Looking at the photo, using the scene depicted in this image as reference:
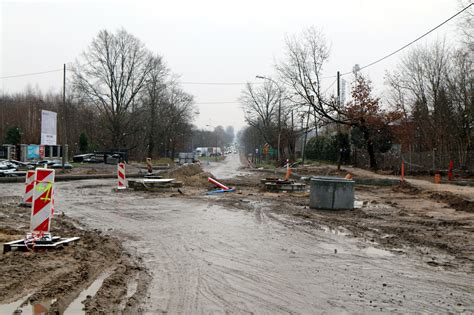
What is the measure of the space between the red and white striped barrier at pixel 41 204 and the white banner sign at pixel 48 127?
3340cm

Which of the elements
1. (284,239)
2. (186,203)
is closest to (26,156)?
(186,203)

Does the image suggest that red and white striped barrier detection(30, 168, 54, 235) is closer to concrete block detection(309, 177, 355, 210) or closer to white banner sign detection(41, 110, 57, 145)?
concrete block detection(309, 177, 355, 210)

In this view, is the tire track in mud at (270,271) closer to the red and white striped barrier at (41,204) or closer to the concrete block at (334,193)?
the red and white striped barrier at (41,204)

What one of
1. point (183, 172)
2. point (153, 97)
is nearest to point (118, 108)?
point (153, 97)

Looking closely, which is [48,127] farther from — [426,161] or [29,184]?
[426,161]

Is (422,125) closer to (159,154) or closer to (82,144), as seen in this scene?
(82,144)

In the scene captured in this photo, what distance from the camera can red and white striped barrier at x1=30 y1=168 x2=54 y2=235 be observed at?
8.24 meters

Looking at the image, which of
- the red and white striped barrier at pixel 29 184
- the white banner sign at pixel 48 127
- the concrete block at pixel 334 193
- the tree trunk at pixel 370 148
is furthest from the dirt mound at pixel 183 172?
the concrete block at pixel 334 193

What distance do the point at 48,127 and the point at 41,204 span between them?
3473 cm

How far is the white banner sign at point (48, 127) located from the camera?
39.3 metres

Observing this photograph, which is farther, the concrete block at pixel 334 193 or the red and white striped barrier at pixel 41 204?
the concrete block at pixel 334 193

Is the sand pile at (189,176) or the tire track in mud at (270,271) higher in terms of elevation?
the sand pile at (189,176)

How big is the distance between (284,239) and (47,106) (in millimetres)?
86223

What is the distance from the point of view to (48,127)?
40.2 m
